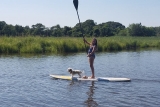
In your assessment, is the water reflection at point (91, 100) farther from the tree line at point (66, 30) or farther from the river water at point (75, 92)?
the tree line at point (66, 30)

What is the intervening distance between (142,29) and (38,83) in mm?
92030

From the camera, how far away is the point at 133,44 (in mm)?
50406

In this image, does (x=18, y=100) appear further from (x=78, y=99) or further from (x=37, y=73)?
(x=37, y=73)

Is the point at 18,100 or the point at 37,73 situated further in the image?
the point at 37,73

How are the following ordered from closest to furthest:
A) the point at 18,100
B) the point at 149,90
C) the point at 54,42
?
the point at 18,100 < the point at 149,90 < the point at 54,42

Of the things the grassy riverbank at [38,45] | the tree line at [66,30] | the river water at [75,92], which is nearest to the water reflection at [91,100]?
the river water at [75,92]

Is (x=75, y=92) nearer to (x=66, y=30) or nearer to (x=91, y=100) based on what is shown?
(x=91, y=100)

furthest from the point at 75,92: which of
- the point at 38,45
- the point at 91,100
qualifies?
the point at 38,45

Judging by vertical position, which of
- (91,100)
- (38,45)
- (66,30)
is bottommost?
(91,100)

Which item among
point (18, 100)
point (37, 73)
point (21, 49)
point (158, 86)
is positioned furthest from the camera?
point (21, 49)

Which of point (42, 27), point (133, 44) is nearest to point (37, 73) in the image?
point (133, 44)

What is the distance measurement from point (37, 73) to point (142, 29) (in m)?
89.1

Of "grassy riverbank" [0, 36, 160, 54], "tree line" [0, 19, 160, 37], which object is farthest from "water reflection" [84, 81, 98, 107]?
"tree line" [0, 19, 160, 37]

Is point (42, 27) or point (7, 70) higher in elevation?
point (42, 27)
